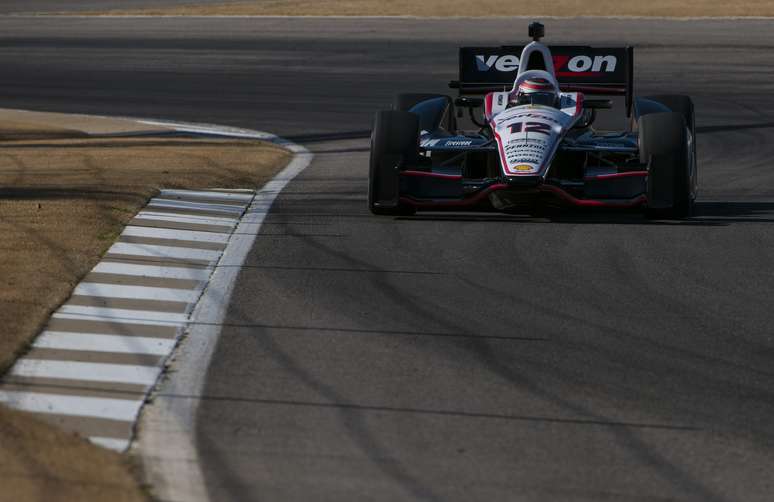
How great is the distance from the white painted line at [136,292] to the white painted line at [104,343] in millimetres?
1008

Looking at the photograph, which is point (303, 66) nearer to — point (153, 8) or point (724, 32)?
point (724, 32)

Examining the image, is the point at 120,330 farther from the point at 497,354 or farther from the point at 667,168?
the point at 667,168

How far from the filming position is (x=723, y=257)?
35.3 ft

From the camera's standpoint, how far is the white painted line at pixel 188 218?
39.7 ft

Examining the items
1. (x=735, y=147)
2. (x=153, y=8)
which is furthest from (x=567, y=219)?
(x=153, y=8)

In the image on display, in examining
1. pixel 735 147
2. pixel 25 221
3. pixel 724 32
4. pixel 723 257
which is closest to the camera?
pixel 723 257

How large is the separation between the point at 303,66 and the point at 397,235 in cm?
1826

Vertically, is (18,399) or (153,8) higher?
(18,399)

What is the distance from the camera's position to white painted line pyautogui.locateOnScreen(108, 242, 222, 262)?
10586 millimetres

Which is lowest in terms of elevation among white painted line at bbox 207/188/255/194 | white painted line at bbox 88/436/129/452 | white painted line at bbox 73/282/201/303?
white painted line at bbox 207/188/255/194

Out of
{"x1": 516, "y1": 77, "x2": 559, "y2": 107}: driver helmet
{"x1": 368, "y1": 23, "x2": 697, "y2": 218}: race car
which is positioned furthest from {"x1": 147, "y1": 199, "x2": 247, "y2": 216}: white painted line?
{"x1": 516, "y1": 77, "x2": 559, "y2": 107}: driver helmet

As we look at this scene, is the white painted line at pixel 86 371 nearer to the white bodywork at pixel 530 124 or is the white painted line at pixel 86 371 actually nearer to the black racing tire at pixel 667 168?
the white bodywork at pixel 530 124

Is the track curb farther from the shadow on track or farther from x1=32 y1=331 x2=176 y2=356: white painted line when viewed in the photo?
the shadow on track

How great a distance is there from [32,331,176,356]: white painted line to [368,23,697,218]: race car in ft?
14.3
